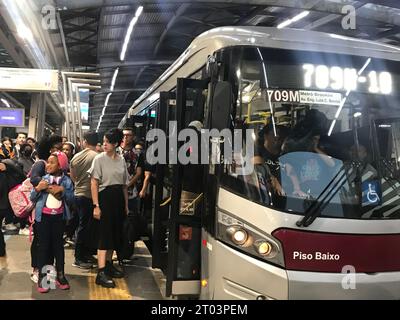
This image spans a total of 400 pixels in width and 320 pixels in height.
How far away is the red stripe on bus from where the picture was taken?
10.6 ft

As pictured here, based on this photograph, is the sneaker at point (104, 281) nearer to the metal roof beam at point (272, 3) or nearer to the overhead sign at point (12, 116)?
the metal roof beam at point (272, 3)

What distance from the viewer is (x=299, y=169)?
342cm

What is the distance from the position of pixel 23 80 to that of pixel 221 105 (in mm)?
8199

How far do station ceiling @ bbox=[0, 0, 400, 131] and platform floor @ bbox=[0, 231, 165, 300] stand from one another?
6.74 meters

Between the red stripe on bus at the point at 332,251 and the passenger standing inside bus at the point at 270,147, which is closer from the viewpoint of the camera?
the red stripe on bus at the point at 332,251

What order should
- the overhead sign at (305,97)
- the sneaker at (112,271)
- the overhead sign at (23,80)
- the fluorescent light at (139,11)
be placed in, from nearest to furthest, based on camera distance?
the overhead sign at (305,97), the sneaker at (112,271), the overhead sign at (23,80), the fluorescent light at (139,11)

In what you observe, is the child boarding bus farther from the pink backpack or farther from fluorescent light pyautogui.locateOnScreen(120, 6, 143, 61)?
fluorescent light pyautogui.locateOnScreen(120, 6, 143, 61)

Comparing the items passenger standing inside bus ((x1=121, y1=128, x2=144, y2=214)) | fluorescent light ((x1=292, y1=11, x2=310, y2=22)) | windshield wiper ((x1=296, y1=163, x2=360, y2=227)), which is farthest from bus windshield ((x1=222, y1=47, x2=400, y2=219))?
fluorescent light ((x1=292, y1=11, x2=310, y2=22))

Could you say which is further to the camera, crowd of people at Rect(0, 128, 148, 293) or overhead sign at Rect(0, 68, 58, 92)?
overhead sign at Rect(0, 68, 58, 92)

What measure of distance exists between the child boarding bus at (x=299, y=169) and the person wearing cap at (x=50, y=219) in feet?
6.55

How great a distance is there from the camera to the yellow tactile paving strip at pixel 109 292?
4.87m

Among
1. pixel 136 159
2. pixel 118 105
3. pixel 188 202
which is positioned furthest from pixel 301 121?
pixel 118 105

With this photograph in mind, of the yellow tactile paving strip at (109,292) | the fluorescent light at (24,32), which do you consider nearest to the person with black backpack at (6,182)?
the yellow tactile paving strip at (109,292)
